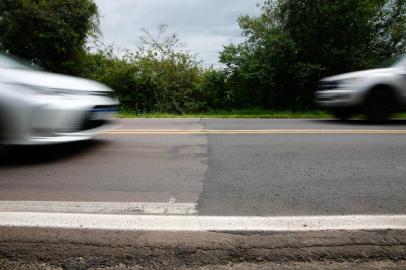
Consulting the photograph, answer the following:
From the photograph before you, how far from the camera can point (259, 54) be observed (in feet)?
47.9

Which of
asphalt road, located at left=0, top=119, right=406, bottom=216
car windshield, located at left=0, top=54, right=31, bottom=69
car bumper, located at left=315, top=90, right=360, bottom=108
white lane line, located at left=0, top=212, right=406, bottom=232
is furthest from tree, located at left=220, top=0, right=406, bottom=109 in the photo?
white lane line, located at left=0, top=212, right=406, bottom=232

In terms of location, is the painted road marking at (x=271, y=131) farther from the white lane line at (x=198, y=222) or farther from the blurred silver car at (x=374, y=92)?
the white lane line at (x=198, y=222)

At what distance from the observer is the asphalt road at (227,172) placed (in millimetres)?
3328

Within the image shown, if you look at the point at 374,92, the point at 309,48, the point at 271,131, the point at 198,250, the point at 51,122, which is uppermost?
the point at 309,48

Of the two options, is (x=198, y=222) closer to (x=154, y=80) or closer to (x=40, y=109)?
(x=40, y=109)

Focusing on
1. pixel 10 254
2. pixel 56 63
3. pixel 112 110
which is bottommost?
pixel 10 254

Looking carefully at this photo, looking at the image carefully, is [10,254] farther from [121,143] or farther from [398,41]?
[398,41]

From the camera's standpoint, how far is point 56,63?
1941cm

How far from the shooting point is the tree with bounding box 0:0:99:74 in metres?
18.6

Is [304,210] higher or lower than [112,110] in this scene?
lower

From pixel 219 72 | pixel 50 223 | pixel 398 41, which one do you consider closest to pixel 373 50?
pixel 398 41

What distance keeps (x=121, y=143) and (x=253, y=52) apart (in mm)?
10290

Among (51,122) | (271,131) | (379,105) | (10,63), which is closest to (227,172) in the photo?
(51,122)

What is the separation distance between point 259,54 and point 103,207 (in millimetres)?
12460
